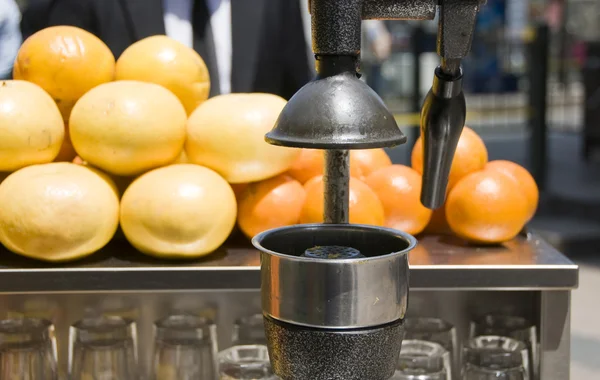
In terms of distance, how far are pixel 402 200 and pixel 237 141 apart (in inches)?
12.9

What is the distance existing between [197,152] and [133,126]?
0.13 metres

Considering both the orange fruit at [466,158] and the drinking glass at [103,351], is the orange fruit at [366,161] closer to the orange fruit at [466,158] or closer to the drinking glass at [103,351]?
the orange fruit at [466,158]

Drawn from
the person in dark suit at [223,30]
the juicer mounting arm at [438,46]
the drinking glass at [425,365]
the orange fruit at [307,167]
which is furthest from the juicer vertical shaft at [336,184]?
the person in dark suit at [223,30]

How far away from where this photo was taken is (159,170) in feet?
4.71

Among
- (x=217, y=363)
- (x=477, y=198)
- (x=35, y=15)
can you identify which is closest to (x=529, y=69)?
(x=35, y=15)

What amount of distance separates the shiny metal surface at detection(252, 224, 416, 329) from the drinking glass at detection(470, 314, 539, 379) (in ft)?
1.53

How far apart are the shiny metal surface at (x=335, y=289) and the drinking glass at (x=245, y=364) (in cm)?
33

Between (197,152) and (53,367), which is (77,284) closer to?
(53,367)

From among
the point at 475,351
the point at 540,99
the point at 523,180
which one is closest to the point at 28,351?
the point at 475,351

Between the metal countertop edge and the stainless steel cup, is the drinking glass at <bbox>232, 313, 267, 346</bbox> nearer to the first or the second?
the metal countertop edge

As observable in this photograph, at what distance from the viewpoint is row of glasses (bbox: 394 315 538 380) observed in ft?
4.03

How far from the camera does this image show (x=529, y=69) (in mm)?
6125

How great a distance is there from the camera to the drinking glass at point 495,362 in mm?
1244

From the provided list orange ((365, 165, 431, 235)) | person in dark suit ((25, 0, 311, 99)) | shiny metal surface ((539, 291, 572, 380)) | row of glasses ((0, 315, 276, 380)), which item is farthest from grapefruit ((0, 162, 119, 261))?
person in dark suit ((25, 0, 311, 99))
